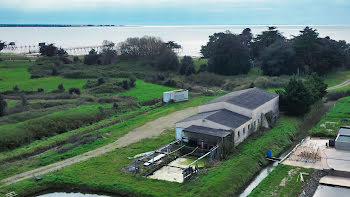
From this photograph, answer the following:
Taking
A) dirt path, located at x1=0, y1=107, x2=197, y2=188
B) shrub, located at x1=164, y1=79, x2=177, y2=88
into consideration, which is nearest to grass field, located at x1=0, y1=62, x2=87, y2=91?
shrub, located at x1=164, y1=79, x2=177, y2=88

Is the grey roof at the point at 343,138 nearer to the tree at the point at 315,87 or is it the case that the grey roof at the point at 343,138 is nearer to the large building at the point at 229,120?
the large building at the point at 229,120

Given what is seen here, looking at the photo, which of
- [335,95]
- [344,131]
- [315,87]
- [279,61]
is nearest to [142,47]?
[279,61]

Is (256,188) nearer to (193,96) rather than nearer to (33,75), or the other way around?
(193,96)

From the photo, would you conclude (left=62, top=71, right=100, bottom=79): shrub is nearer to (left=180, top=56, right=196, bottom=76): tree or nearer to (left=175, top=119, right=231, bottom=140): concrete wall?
(left=180, top=56, right=196, bottom=76): tree

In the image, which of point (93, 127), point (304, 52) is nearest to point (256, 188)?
point (93, 127)

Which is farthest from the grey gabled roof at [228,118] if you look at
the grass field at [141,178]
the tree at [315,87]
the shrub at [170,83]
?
the shrub at [170,83]

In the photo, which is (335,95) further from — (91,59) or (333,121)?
(91,59)
